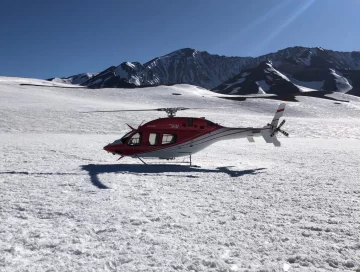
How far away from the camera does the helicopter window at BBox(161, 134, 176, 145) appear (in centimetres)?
1391

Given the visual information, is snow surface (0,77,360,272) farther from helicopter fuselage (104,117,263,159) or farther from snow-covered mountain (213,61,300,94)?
snow-covered mountain (213,61,300,94)

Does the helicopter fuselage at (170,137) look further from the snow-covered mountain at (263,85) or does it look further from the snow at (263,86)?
the snow at (263,86)

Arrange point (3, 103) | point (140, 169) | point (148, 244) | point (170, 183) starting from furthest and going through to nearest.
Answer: point (3, 103) < point (140, 169) < point (170, 183) < point (148, 244)

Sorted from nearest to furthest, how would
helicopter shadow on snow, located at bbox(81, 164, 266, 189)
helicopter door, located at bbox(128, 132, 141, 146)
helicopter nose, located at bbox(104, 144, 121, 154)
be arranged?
helicopter shadow on snow, located at bbox(81, 164, 266, 189) → helicopter nose, located at bbox(104, 144, 121, 154) → helicopter door, located at bbox(128, 132, 141, 146)

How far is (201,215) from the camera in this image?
22.1 feet

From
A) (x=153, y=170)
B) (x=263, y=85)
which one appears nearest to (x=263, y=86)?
(x=263, y=85)

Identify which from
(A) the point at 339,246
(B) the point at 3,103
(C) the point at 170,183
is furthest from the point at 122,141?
(B) the point at 3,103

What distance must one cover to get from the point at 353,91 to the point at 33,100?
18605cm

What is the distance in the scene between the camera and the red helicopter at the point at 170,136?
13.7 m

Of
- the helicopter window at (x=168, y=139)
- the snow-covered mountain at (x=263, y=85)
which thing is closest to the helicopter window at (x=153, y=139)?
the helicopter window at (x=168, y=139)

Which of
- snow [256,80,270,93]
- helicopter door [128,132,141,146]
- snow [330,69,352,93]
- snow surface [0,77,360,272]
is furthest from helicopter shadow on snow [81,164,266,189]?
snow [330,69,352,93]

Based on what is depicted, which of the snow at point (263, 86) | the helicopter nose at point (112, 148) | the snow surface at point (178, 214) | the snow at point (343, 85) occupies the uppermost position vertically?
the snow at point (343, 85)

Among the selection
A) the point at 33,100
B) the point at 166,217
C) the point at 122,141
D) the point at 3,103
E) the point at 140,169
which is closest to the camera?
the point at 166,217

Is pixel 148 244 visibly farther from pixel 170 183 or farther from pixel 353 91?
pixel 353 91
